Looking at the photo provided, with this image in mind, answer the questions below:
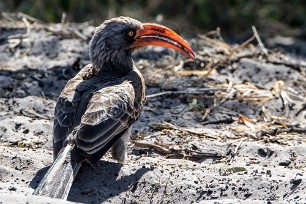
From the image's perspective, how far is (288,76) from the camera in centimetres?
954

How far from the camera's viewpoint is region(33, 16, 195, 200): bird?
20.3 ft

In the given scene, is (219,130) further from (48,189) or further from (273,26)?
(273,26)

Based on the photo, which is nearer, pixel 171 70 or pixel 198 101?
pixel 198 101

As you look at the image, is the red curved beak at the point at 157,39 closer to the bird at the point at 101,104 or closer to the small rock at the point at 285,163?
the bird at the point at 101,104

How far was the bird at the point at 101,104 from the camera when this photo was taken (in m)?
6.18

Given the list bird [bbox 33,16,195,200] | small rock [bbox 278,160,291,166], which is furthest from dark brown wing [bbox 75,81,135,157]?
small rock [bbox 278,160,291,166]

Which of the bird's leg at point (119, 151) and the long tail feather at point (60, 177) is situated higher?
the bird's leg at point (119, 151)

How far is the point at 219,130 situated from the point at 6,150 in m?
2.14

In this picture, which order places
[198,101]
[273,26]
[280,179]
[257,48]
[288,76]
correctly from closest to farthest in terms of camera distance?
[280,179], [198,101], [288,76], [257,48], [273,26]

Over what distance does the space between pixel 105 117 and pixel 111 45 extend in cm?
143

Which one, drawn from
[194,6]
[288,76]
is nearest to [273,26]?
[194,6]

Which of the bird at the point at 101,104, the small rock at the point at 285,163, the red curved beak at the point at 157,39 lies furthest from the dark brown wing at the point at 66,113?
the small rock at the point at 285,163

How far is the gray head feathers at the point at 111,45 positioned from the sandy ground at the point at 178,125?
65cm

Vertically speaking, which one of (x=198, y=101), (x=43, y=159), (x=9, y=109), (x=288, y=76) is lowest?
(x=43, y=159)
